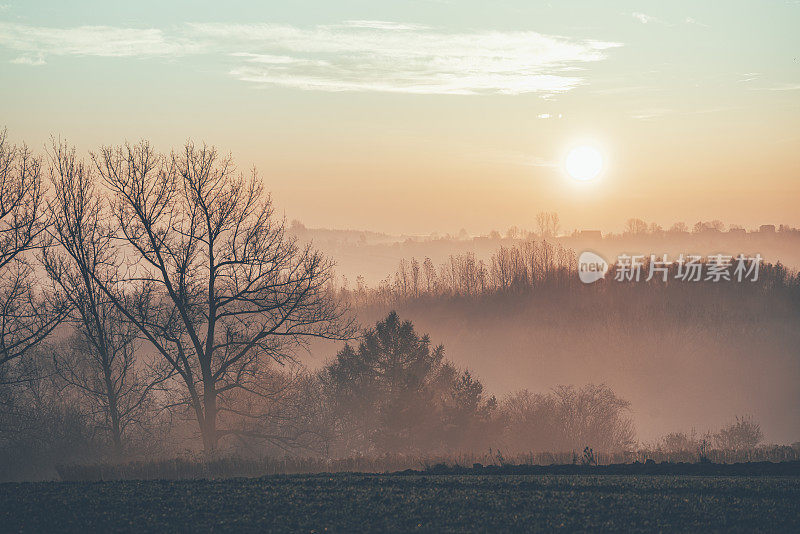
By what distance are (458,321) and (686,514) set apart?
17669 cm

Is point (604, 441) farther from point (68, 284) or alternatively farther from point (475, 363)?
point (475, 363)

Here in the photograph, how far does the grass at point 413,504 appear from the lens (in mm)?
12359

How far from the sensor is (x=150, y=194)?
89.2 ft

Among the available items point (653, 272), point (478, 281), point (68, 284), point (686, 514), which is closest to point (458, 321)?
point (478, 281)

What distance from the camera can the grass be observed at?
12359 mm

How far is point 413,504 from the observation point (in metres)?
13.6
